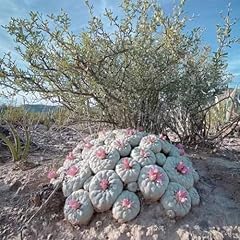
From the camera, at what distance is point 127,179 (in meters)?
2.75

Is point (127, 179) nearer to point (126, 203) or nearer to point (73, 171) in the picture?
point (126, 203)

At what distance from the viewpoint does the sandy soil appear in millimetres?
2512

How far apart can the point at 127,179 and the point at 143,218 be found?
0.30 meters

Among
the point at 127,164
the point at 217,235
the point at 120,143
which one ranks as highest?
the point at 120,143

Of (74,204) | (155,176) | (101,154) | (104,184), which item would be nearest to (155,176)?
(155,176)

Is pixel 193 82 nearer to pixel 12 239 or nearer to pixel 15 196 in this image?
pixel 15 196

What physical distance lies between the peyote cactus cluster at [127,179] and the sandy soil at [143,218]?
0.22 feet

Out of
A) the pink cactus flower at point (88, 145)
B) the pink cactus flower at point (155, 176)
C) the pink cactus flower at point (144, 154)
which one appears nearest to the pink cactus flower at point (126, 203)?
the pink cactus flower at point (155, 176)

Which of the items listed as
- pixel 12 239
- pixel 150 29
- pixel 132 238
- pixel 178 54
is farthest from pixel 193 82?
pixel 12 239

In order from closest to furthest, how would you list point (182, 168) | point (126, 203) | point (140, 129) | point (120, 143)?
point (126, 203), point (182, 168), point (120, 143), point (140, 129)

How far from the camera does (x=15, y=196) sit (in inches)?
127

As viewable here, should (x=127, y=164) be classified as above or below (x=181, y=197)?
above

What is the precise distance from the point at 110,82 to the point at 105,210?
1.33 metres

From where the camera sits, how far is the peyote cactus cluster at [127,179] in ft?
8.68
